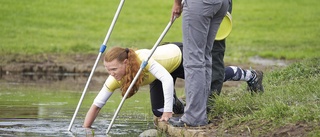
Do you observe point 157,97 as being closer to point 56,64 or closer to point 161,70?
point 161,70

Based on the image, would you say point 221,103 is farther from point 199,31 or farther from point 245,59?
point 245,59

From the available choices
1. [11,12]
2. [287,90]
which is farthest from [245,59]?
[287,90]

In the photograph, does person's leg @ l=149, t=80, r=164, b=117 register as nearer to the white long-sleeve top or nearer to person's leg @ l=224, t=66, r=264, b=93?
the white long-sleeve top

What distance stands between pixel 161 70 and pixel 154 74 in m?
0.08

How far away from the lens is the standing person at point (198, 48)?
7.77 meters

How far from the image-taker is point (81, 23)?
26.3 metres

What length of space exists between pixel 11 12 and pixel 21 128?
59.5 feet

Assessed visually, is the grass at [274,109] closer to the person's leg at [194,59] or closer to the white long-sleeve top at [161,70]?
the person's leg at [194,59]

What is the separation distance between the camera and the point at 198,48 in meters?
7.84

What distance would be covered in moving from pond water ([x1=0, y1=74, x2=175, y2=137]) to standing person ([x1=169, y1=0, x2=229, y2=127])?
1061mm

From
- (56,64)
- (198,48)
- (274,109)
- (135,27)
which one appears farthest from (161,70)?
(135,27)

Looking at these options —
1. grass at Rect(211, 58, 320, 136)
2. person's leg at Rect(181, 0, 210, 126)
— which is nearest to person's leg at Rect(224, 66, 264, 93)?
grass at Rect(211, 58, 320, 136)

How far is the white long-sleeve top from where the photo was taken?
8594 mm

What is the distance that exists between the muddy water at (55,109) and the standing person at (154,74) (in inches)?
13.5
